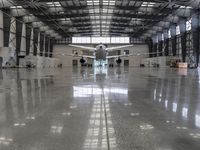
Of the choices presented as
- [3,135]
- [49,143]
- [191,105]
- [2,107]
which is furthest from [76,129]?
[191,105]

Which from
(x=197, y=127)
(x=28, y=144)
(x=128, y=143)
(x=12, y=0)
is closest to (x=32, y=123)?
(x=28, y=144)

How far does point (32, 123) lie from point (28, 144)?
1.43m

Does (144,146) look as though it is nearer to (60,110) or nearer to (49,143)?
(49,143)

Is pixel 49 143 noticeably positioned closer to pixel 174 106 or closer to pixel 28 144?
pixel 28 144

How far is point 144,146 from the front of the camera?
375 cm

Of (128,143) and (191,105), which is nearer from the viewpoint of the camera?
(128,143)

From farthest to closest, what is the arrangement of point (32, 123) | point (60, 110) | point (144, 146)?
point (60, 110) < point (32, 123) < point (144, 146)

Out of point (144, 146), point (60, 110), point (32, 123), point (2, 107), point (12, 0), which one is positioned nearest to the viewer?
point (144, 146)

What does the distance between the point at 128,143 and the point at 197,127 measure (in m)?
1.73

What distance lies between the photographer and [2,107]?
23.6 ft

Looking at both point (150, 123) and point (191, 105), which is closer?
point (150, 123)

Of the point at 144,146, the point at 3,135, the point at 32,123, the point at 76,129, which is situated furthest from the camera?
the point at 32,123

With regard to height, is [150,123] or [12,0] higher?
[12,0]

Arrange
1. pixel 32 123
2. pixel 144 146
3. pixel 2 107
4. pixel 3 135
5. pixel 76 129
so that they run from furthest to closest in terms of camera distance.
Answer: pixel 2 107 < pixel 32 123 < pixel 76 129 < pixel 3 135 < pixel 144 146
